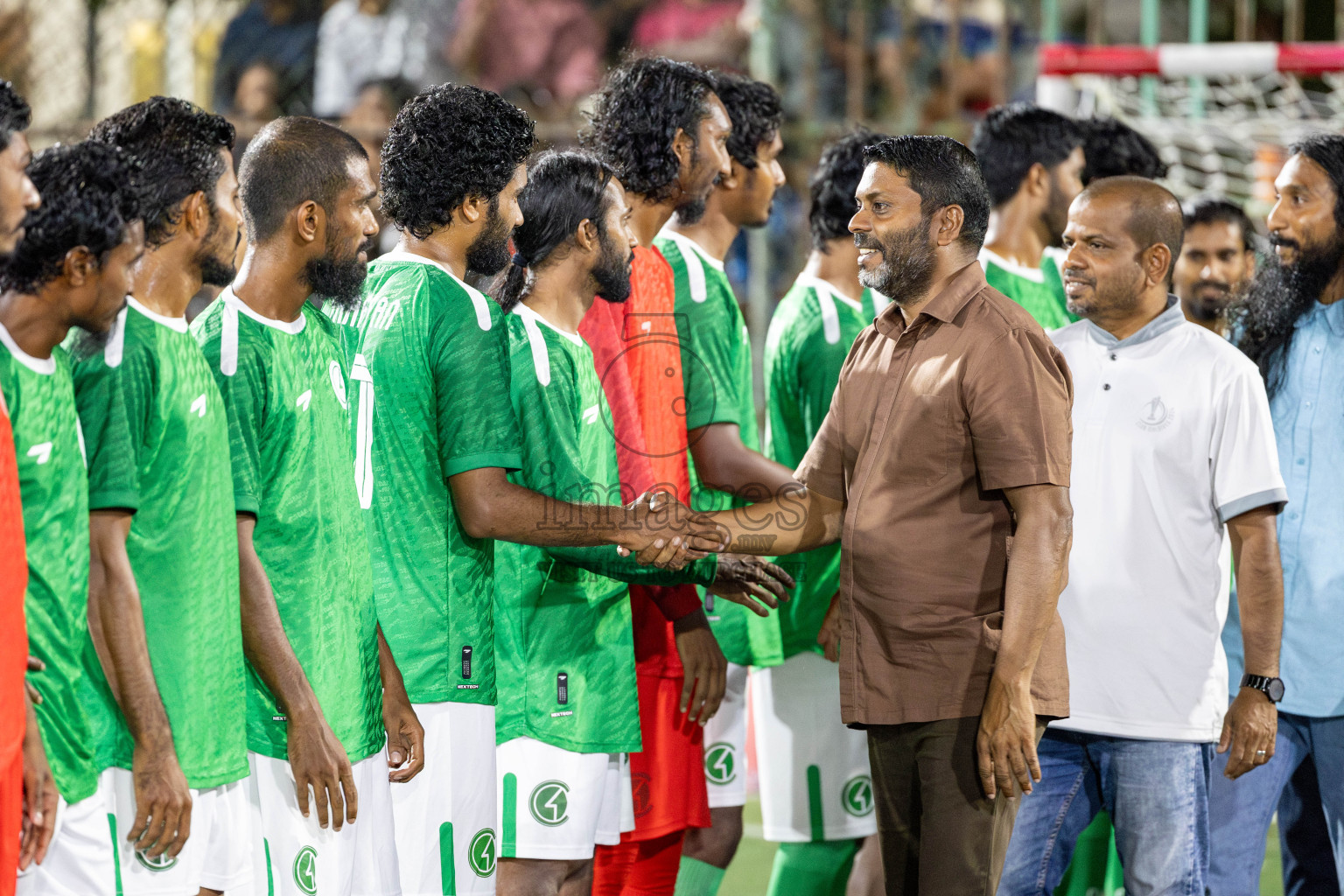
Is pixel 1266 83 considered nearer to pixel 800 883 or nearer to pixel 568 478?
pixel 800 883

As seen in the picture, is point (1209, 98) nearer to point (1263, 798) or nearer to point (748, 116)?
point (748, 116)

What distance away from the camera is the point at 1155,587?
3385 millimetres

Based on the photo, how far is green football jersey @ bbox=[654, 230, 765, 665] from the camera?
3.87 metres

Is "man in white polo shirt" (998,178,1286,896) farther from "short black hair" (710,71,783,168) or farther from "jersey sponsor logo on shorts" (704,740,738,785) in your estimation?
"short black hair" (710,71,783,168)

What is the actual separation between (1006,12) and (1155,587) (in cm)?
564

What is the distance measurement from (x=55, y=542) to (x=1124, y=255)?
2500mm

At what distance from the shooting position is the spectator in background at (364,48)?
9.33 metres

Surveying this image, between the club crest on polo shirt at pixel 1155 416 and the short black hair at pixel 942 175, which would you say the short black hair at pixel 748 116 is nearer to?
the short black hair at pixel 942 175

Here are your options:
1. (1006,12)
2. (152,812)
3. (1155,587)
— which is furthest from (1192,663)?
(1006,12)

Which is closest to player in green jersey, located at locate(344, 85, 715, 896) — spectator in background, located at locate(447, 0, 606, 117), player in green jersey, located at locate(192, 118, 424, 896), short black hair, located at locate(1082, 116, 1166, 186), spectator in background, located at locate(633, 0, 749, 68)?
player in green jersey, located at locate(192, 118, 424, 896)

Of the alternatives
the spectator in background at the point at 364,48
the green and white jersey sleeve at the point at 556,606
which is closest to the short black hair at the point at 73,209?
the green and white jersey sleeve at the point at 556,606

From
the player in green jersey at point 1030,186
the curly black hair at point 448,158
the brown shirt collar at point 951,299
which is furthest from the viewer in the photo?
the player in green jersey at point 1030,186

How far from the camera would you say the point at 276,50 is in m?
9.41

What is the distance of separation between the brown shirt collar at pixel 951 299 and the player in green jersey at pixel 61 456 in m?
1.52
